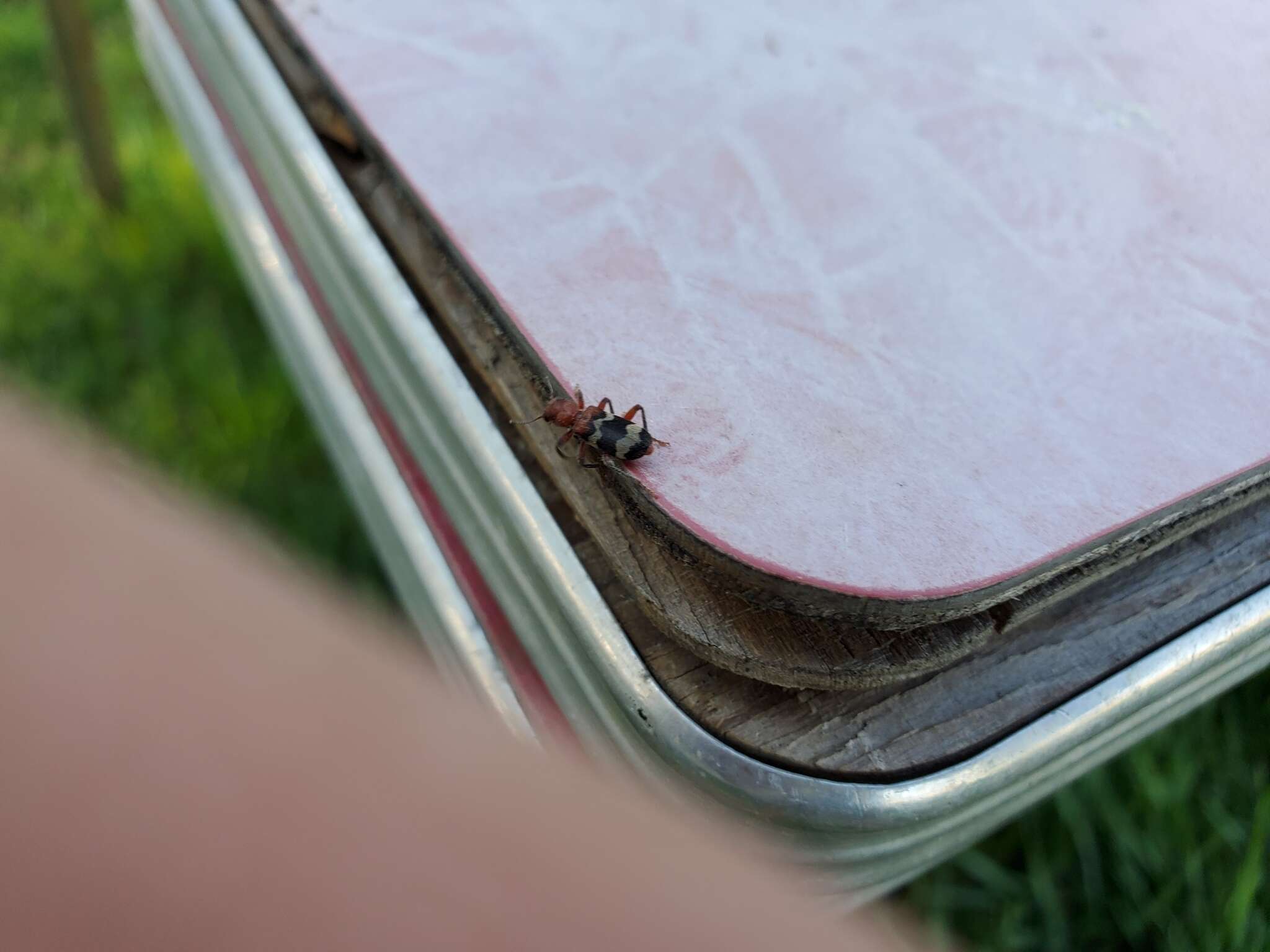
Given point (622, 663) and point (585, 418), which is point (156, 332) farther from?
point (622, 663)

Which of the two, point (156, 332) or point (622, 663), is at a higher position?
point (156, 332)

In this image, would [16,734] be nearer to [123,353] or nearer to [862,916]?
[862,916]

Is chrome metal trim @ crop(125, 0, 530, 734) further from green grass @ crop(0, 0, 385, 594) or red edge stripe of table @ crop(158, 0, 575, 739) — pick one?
green grass @ crop(0, 0, 385, 594)

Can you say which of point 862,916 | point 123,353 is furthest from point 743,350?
point 123,353

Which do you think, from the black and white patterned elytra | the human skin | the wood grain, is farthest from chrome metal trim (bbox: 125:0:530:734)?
the human skin

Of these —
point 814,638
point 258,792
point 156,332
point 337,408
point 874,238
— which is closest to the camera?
point 258,792

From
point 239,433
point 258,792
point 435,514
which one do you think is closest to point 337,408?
point 435,514
